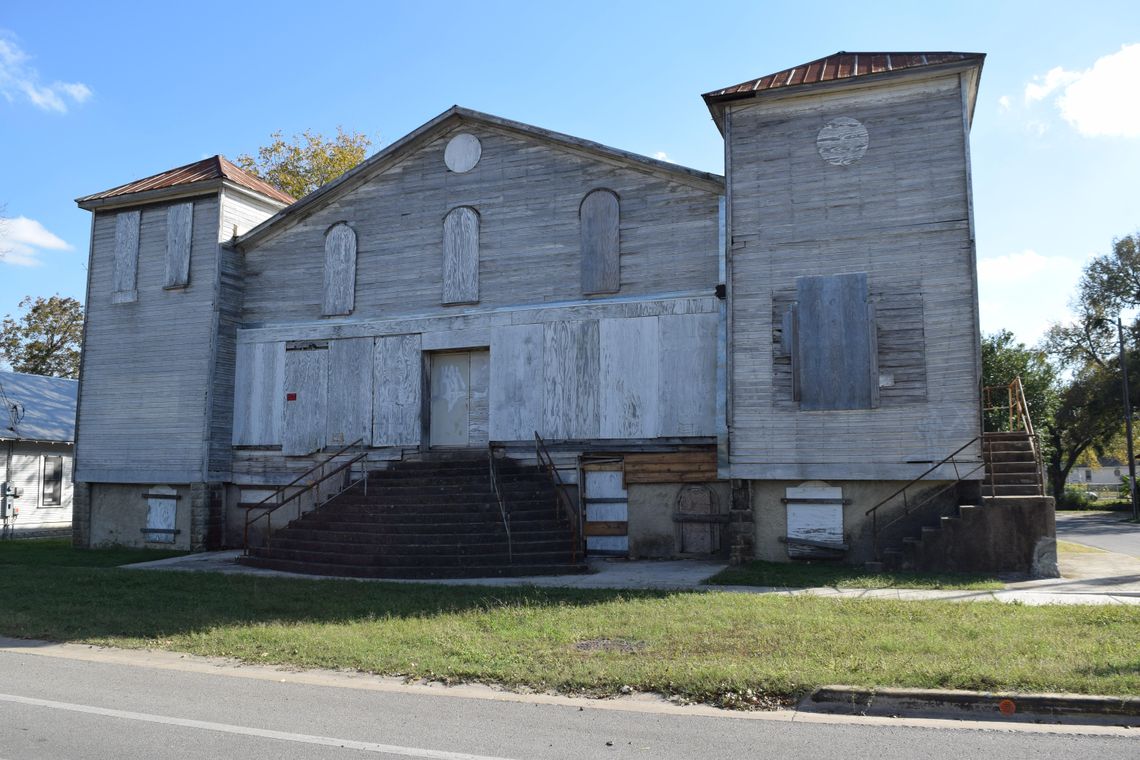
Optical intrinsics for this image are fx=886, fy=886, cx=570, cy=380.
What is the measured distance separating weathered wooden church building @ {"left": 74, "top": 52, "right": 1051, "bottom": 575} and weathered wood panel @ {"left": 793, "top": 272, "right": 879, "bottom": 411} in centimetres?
4

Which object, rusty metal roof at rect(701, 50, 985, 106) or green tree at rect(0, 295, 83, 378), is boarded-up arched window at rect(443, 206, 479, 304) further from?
green tree at rect(0, 295, 83, 378)

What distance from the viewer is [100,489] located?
22.1 meters

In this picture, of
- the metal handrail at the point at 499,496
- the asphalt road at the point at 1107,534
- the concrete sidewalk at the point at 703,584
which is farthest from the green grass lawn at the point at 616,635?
the asphalt road at the point at 1107,534

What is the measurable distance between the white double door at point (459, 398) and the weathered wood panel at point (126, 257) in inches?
A: 328

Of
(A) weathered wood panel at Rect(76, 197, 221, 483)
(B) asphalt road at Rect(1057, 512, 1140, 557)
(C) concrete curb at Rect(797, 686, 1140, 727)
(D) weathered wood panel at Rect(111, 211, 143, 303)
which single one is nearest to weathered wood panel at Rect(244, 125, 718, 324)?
(A) weathered wood panel at Rect(76, 197, 221, 483)

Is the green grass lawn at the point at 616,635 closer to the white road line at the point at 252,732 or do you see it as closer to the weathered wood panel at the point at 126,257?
the white road line at the point at 252,732

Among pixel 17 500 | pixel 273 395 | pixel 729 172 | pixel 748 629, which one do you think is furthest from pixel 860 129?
pixel 17 500

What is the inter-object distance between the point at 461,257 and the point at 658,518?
7313 millimetres

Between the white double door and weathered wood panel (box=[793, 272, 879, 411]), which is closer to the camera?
weathered wood panel (box=[793, 272, 879, 411])

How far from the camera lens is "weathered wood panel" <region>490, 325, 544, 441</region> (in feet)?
62.2

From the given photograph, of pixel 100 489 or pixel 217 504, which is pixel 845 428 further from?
pixel 100 489

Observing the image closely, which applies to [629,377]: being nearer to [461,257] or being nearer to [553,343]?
[553,343]

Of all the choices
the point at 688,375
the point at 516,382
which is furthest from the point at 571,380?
the point at 688,375

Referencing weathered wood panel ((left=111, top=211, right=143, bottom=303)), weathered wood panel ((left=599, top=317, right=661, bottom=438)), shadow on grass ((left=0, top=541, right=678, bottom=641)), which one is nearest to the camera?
shadow on grass ((left=0, top=541, right=678, bottom=641))
